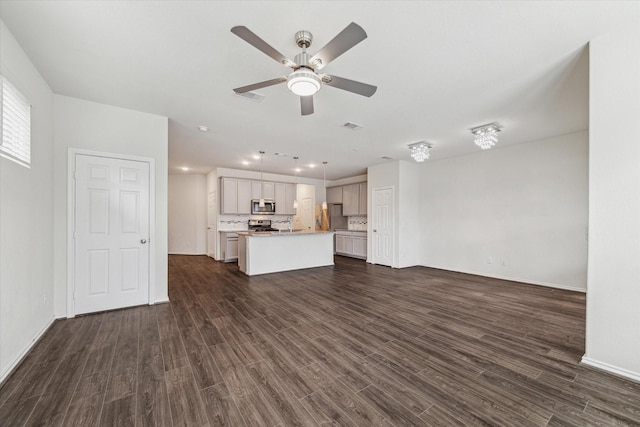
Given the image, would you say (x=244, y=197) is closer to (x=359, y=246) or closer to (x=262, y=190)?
(x=262, y=190)

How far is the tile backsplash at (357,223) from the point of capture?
8891 mm

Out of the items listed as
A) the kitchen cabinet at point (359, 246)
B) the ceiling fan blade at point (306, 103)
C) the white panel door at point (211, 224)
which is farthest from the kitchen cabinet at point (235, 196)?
the ceiling fan blade at point (306, 103)

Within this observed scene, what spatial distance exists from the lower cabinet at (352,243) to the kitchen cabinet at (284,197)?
6.25 feet

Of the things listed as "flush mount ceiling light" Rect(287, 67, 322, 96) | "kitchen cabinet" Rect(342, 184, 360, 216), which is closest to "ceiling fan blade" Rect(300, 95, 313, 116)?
"flush mount ceiling light" Rect(287, 67, 322, 96)

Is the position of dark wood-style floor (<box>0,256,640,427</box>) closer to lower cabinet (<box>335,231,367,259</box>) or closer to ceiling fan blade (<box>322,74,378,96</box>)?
ceiling fan blade (<box>322,74,378,96</box>)

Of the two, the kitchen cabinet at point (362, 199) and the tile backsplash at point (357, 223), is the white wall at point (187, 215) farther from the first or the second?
the kitchen cabinet at point (362, 199)

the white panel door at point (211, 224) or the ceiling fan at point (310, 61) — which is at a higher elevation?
the ceiling fan at point (310, 61)

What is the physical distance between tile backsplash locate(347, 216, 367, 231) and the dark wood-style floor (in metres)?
5.00

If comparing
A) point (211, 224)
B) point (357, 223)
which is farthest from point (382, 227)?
point (211, 224)

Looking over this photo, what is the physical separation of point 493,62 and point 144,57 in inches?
132

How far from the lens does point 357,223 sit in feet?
29.9

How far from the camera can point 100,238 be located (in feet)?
11.1

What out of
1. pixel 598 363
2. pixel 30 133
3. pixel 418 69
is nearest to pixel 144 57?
pixel 30 133

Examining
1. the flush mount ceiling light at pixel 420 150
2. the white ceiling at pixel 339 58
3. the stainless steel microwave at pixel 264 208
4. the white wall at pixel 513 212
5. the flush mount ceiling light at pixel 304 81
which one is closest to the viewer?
the white ceiling at pixel 339 58
